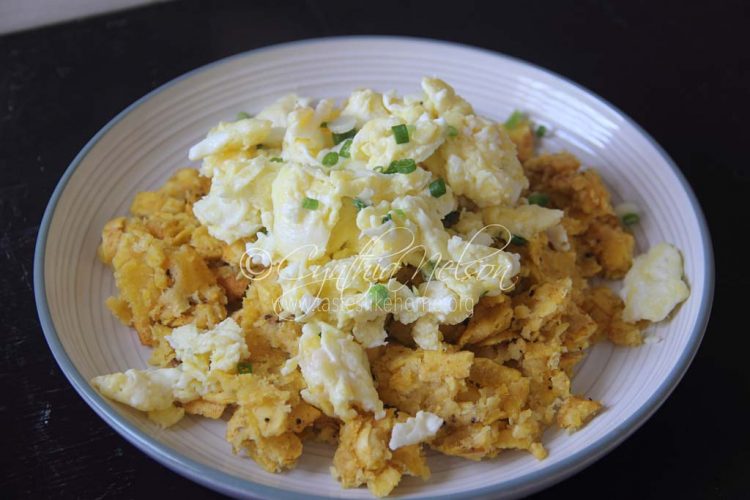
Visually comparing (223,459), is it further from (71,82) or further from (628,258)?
(71,82)

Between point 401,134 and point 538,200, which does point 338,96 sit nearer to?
point 401,134

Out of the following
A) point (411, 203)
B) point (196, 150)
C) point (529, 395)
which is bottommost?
point (529, 395)

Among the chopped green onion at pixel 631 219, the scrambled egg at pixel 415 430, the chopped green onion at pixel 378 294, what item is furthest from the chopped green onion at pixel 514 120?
the scrambled egg at pixel 415 430

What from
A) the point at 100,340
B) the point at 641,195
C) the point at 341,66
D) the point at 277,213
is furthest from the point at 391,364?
the point at 341,66

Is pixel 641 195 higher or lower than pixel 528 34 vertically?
lower

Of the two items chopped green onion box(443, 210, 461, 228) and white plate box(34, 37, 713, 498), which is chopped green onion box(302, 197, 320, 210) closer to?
chopped green onion box(443, 210, 461, 228)

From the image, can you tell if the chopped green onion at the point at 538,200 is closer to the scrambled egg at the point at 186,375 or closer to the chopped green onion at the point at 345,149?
the chopped green onion at the point at 345,149
